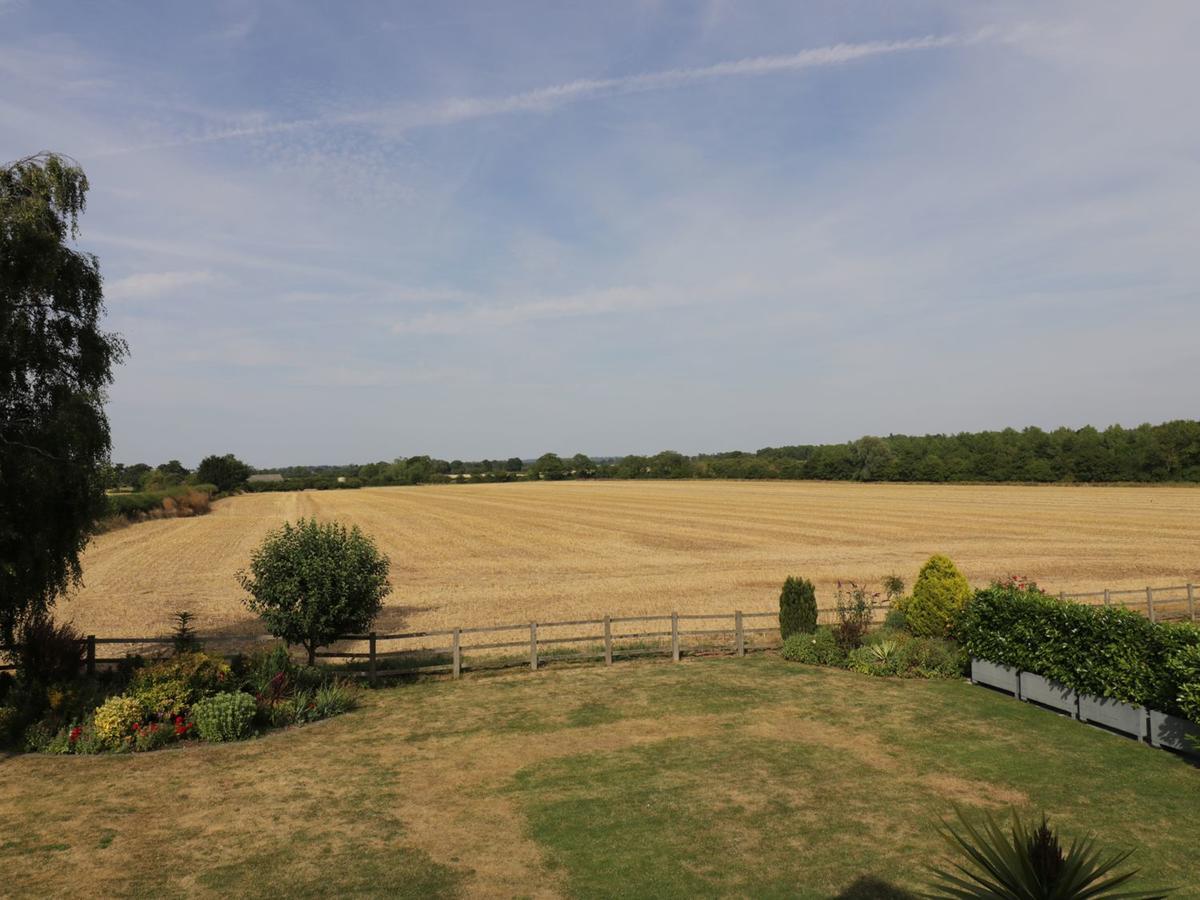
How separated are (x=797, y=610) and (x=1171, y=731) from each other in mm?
8847

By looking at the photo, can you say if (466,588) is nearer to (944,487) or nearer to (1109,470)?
(944,487)

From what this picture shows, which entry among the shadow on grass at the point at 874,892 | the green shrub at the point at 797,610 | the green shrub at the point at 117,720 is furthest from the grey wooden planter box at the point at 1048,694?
the green shrub at the point at 117,720

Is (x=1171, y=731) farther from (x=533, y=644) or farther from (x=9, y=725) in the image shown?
(x=9, y=725)

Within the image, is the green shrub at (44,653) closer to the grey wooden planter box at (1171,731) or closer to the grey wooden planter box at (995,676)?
the grey wooden planter box at (995,676)

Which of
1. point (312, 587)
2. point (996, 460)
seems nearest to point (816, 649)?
point (312, 587)

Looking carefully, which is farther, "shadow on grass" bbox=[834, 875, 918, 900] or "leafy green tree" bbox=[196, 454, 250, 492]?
"leafy green tree" bbox=[196, 454, 250, 492]

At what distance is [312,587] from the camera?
17.2 m

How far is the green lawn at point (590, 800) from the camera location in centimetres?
839

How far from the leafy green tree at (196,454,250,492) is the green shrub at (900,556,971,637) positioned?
128 meters

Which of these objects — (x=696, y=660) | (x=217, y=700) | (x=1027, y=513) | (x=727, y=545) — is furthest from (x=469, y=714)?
(x=1027, y=513)

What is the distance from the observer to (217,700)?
13375 millimetres

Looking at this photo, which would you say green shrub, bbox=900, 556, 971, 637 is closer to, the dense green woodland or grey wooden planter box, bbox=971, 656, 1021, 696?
grey wooden planter box, bbox=971, 656, 1021, 696

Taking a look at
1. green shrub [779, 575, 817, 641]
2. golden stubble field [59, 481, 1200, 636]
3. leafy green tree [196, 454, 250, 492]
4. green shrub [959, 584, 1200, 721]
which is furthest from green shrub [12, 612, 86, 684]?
leafy green tree [196, 454, 250, 492]

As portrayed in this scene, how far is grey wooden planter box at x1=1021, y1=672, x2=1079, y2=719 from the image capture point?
13.5 meters
